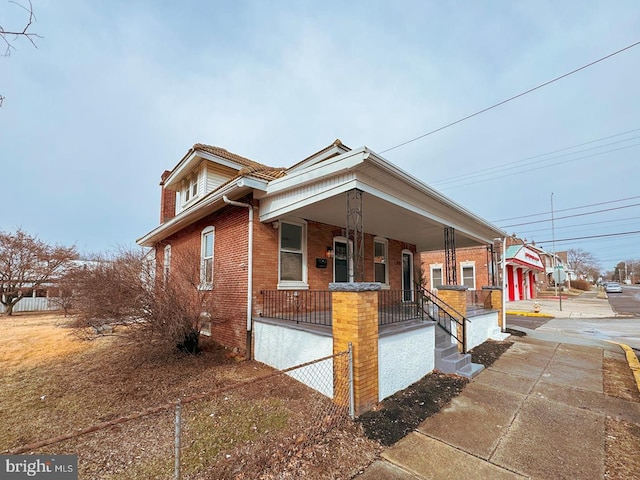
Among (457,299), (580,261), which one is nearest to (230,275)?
(457,299)

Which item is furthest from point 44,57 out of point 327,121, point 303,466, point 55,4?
point 327,121

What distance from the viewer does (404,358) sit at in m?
4.92

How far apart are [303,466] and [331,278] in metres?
5.37

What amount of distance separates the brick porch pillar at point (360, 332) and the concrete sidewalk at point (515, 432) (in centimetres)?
72

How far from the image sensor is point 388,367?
4.54 m

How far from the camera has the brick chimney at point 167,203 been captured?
13102 millimetres

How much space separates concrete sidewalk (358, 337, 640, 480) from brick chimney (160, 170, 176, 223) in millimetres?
12983

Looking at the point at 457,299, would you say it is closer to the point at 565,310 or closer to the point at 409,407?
the point at 409,407

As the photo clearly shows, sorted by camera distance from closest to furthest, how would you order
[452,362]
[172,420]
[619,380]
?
[172,420], [619,380], [452,362]

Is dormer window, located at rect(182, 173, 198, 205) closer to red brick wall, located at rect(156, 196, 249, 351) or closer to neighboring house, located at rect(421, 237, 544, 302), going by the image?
red brick wall, located at rect(156, 196, 249, 351)

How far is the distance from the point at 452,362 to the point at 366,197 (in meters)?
3.67

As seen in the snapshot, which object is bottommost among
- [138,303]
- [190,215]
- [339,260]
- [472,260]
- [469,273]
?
[138,303]

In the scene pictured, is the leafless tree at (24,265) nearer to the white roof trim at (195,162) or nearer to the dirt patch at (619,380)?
the white roof trim at (195,162)

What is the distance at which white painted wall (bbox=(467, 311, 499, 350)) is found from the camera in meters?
7.78
